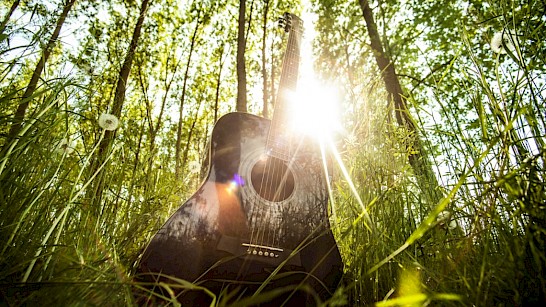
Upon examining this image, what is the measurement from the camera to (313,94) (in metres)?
2.08

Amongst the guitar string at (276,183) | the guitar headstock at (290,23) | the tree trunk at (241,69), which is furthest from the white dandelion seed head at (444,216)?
the tree trunk at (241,69)

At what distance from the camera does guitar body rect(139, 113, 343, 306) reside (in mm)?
1356

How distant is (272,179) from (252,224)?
0.36m

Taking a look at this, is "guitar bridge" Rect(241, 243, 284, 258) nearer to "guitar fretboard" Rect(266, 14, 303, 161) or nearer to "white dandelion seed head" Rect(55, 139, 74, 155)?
"guitar fretboard" Rect(266, 14, 303, 161)

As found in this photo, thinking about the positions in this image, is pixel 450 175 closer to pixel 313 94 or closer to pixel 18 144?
pixel 313 94

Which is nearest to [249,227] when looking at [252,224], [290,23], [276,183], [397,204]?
[252,224]

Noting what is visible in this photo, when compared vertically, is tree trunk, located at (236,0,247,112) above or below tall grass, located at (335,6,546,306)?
above

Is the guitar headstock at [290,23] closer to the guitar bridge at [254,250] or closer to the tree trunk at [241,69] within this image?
the guitar bridge at [254,250]

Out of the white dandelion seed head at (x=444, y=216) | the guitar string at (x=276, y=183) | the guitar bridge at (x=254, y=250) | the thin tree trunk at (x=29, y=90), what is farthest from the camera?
the guitar string at (x=276, y=183)

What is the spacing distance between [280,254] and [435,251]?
0.77 meters

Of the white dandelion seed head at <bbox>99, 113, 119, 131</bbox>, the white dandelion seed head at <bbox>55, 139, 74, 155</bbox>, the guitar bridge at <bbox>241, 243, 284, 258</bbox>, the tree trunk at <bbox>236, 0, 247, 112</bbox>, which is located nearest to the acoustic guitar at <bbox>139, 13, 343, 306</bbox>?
the guitar bridge at <bbox>241, 243, 284, 258</bbox>

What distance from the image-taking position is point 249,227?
5.09ft

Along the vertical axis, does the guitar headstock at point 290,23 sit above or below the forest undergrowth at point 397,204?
above

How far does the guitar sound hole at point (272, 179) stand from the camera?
1748 millimetres
